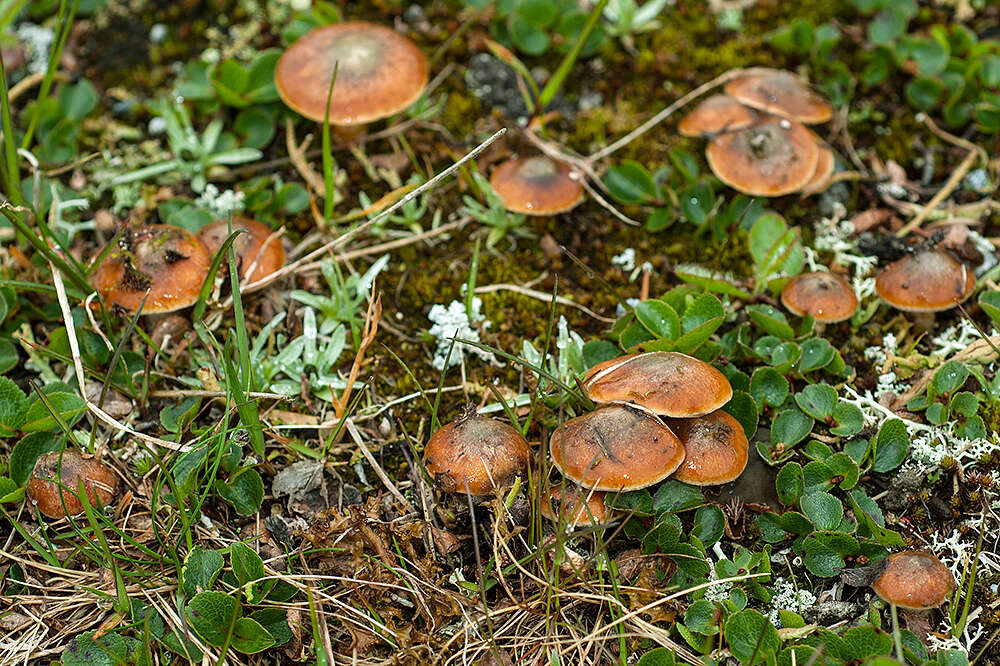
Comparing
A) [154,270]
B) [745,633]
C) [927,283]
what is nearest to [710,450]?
[745,633]

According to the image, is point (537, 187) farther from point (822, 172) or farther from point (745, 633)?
point (745, 633)

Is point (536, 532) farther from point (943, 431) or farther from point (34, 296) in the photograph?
point (34, 296)

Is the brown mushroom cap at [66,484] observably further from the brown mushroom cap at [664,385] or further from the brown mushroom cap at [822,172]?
the brown mushroom cap at [822,172]

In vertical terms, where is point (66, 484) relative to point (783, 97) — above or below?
below

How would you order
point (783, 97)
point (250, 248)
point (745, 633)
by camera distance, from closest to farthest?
point (745, 633), point (250, 248), point (783, 97)

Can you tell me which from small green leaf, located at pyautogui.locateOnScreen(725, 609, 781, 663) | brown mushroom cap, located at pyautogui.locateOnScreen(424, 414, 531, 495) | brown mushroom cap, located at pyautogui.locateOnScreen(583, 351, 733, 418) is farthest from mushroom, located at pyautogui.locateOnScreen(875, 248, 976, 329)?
brown mushroom cap, located at pyautogui.locateOnScreen(424, 414, 531, 495)

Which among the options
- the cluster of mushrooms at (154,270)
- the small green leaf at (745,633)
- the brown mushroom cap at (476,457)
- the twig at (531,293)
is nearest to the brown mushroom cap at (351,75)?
the cluster of mushrooms at (154,270)
